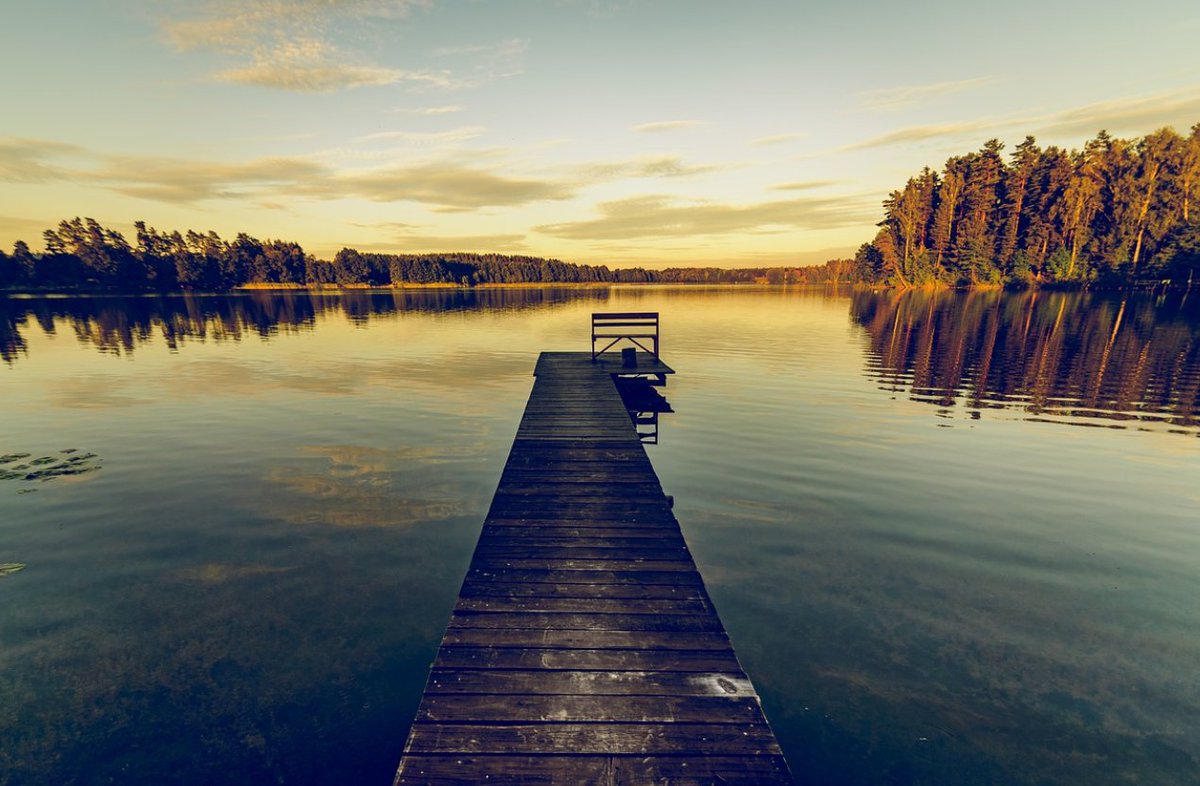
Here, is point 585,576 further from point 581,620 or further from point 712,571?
point 712,571

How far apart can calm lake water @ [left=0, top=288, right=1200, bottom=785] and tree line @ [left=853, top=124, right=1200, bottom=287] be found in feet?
295

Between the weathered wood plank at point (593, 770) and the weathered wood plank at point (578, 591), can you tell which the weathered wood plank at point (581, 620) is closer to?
the weathered wood plank at point (578, 591)

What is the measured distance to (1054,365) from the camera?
25.5m

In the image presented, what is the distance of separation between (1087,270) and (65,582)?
12752cm

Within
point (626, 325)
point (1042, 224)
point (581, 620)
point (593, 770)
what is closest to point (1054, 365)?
point (626, 325)

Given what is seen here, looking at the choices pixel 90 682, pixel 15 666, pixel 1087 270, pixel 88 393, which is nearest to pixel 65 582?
pixel 15 666

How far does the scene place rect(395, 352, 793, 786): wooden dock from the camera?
Result: 12.7 feet

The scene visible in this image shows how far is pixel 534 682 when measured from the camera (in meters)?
4.68

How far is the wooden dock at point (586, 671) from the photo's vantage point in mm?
3871

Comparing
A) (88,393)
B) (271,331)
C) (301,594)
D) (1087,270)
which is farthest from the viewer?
(1087,270)

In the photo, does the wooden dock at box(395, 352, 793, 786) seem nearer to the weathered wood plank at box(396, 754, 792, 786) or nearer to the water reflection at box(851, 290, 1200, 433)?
the weathered wood plank at box(396, 754, 792, 786)

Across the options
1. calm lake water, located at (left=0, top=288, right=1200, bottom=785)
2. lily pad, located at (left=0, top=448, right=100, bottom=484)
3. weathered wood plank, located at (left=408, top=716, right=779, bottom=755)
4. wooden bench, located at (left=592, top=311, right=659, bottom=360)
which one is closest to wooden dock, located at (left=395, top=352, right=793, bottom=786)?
weathered wood plank, located at (left=408, top=716, right=779, bottom=755)

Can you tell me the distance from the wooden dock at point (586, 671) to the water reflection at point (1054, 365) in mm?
17137

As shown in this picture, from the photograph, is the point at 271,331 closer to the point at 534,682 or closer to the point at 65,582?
the point at 65,582
